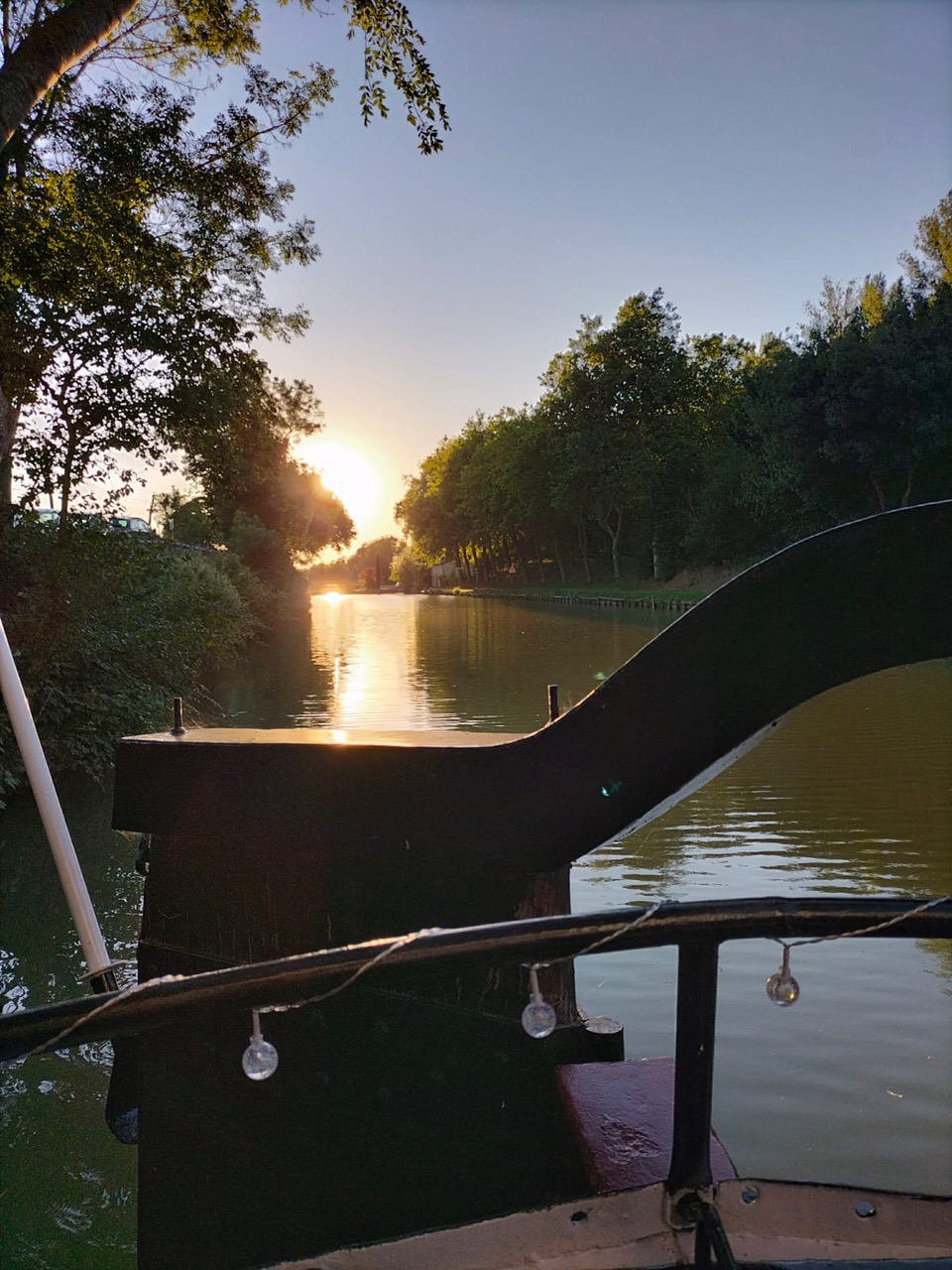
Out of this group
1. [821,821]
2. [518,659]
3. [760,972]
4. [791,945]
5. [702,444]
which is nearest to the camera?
[791,945]

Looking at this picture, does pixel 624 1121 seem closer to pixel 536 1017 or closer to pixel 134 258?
pixel 536 1017

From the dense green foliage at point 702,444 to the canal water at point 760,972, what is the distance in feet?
78.8

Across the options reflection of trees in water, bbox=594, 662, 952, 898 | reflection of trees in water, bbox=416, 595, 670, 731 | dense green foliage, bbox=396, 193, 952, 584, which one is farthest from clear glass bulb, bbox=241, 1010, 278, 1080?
dense green foliage, bbox=396, 193, 952, 584

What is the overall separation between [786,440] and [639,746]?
133 ft

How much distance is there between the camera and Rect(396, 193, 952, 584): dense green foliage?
36.2 metres

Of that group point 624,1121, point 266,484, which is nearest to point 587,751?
point 624,1121

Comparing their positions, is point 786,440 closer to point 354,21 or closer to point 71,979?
point 354,21

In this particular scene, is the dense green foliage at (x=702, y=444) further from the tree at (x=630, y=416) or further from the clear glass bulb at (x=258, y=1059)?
the clear glass bulb at (x=258, y=1059)

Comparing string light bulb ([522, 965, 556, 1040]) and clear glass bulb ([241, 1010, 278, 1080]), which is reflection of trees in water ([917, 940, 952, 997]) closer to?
string light bulb ([522, 965, 556, 1040])

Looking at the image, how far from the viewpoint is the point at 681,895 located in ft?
21.6

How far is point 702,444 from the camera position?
2281 inches

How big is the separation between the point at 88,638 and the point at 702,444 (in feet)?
169

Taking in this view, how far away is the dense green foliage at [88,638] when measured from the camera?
10359mm

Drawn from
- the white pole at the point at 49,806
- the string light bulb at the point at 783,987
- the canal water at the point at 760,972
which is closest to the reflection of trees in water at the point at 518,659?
the canal water at the point at 760,972
